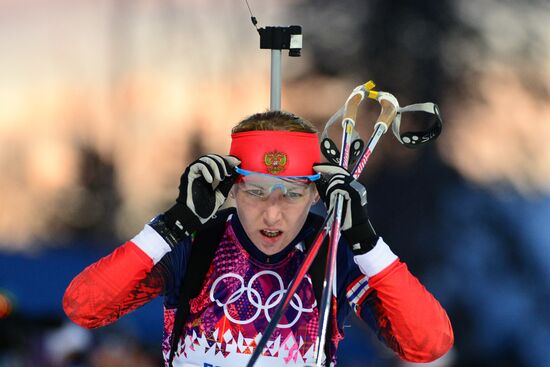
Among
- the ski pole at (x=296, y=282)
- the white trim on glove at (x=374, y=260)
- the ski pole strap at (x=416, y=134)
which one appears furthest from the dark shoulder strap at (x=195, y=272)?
the ski pole strap at (x=416, y=134)

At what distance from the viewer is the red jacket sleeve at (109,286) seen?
2453 mm

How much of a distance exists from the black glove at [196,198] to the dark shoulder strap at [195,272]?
9 cm

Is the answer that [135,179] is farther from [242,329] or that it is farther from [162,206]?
[242,329]

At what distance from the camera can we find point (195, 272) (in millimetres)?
2525

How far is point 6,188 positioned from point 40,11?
0.84 metres

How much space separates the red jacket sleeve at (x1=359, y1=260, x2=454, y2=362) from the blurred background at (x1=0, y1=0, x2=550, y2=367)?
183cm

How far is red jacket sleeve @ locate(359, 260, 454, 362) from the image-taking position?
243 centimetres

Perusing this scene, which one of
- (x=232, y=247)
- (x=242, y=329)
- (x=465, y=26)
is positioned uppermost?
(x=465, y=26)

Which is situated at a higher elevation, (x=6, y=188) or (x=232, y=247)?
(x=232, y=247)

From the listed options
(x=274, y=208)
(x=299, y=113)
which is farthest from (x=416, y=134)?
(x=299, y=113)

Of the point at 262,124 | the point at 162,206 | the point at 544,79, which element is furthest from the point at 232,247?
the point at 544,79

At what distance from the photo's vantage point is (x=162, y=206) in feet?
14.8

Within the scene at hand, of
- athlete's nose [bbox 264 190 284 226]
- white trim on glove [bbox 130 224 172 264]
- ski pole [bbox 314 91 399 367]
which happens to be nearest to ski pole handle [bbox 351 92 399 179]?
ski pole [bbox 314 91 399 367]

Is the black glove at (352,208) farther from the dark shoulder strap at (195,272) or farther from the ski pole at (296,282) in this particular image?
the dark shoulder strap at (195,272)
